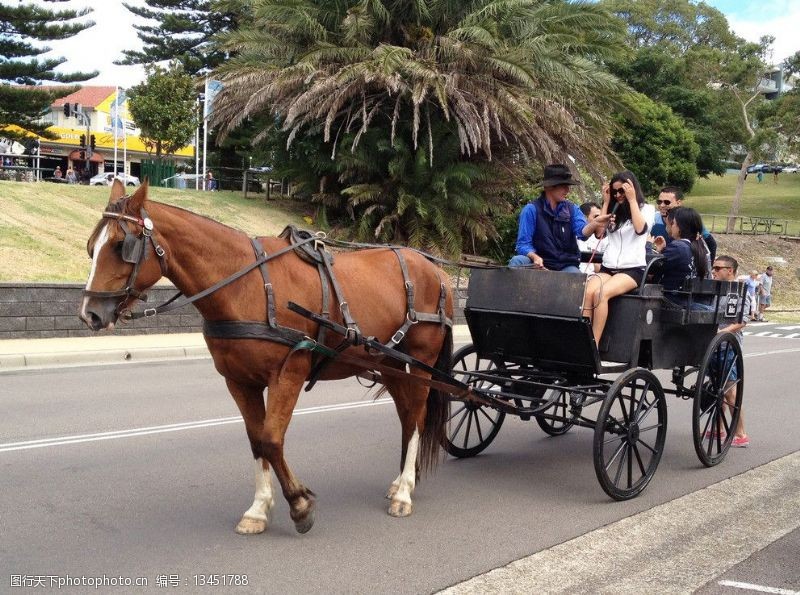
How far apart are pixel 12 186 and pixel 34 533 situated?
1803 centimetres

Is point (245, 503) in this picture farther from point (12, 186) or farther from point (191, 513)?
point (12, 186)

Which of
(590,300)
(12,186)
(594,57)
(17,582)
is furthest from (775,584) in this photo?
(594,57)

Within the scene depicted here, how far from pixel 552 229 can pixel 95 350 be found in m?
8.62

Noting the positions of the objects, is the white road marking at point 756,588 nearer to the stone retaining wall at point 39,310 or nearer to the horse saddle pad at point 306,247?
the horse saddle pad at point 306,247

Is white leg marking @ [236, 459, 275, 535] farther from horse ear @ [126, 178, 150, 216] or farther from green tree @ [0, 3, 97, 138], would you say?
green tree @ [0, 3, 97, 138]

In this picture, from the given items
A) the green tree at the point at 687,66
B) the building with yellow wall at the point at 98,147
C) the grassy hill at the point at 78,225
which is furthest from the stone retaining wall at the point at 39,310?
the green tree at the point at 687,66

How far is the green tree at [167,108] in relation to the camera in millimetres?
34562

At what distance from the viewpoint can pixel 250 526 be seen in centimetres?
529

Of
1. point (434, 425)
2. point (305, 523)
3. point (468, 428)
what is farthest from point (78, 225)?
point (305, 523)

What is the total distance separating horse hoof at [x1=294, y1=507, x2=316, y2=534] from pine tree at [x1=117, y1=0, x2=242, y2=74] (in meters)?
37.6

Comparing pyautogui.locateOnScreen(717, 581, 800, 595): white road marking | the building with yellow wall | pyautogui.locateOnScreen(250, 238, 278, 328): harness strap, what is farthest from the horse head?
the building with yellow wall

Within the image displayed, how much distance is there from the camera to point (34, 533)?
5.18 meters

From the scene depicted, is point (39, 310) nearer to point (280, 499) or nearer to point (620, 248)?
point (280, 499)

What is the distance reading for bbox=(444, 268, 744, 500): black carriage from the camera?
21.3 ft
